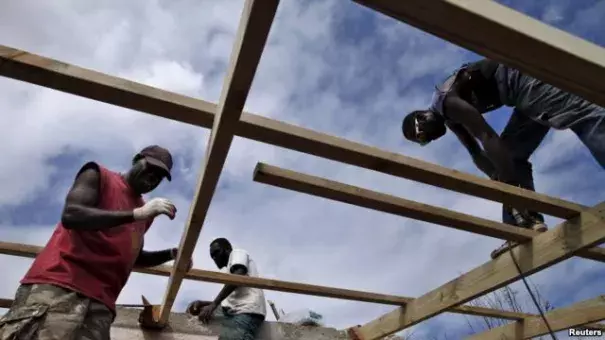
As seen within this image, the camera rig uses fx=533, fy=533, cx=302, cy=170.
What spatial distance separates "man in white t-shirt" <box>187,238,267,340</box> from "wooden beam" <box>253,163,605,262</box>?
77.1 inches

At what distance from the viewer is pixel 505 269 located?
3.60 metres

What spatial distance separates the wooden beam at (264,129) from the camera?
2010 mm

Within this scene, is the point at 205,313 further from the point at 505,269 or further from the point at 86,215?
the point at 505,269

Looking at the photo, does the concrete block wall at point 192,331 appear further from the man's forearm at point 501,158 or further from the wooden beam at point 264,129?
the man's forearm at point 501,158

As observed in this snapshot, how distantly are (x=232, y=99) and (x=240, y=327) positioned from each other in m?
3.27

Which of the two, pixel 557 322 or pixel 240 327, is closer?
pixel 557 322

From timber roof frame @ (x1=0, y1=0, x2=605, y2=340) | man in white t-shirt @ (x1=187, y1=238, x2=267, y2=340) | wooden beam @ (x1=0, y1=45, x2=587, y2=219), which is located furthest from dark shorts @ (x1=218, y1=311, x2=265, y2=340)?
wooden beam @ (x1=0, y1=45, x2=587, y2=219)

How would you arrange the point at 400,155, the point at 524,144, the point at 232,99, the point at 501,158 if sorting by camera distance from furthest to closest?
the point at 524,144 < the point at 501,158 < the point at 400,155 < the point at 232,99

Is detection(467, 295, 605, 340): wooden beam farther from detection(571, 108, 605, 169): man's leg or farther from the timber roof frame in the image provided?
detection(571, 108, 605, 169): man's leg

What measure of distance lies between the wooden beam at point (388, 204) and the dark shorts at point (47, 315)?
1.15 m

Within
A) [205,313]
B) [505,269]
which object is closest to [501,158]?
[505,269]

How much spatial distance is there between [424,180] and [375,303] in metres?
2.31

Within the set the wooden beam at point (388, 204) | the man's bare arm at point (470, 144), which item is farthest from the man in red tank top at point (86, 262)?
the man's bare arm at point (470, 144)

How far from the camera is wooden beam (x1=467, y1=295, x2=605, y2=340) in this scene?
4.43 m
